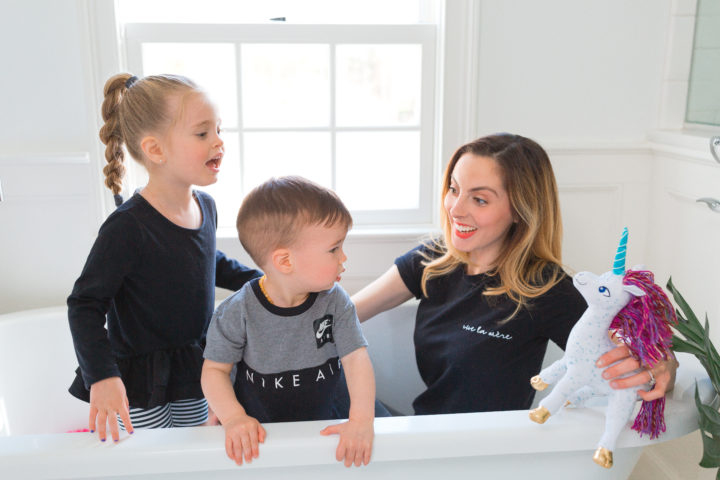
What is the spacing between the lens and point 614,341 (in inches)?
45.0

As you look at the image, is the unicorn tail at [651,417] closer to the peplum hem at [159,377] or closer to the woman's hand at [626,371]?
the woman's hand at [626,371]

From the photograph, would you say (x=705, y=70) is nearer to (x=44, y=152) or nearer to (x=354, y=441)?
(x=354, y=441)

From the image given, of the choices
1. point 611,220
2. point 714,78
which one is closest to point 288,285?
point 611,220

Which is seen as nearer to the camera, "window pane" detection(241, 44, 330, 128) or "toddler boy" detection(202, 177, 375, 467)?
"toddler boy" detection(202, 177, 375, 467)

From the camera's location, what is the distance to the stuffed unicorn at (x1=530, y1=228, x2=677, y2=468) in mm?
1089

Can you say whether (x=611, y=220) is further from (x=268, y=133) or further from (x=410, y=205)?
(x=268, y=133)

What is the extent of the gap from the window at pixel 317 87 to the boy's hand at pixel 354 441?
1240 mm

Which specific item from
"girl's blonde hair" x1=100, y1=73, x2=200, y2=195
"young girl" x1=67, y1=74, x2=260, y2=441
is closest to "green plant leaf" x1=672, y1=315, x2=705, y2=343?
"young girl" x1=67, y1=74, x2=260, y2=441

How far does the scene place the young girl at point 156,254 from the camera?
1.28 meters

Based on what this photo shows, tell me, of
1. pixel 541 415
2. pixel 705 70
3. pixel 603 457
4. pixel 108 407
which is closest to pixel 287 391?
pixel 108 407

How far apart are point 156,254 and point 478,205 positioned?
713mm

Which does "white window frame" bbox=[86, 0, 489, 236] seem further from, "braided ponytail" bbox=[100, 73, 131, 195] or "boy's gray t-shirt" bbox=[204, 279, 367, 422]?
"boy's gray t-shirt" bbox=[204, 279, 367, 422]

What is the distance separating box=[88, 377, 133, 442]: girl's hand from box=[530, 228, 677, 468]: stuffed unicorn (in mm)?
746

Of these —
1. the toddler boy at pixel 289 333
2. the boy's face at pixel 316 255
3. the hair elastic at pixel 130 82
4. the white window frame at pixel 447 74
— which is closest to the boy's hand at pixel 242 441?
the toddler boy at pixel 289 333
